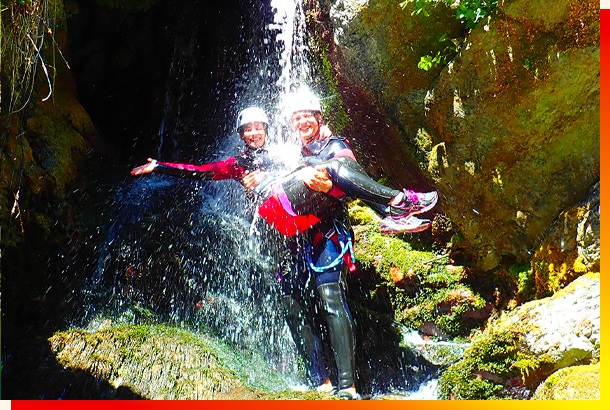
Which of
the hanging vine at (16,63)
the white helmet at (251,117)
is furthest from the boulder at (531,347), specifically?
the hanging vine at (16,63)

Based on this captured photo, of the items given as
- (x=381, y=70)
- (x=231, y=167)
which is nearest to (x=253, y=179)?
(x=231, y=167)

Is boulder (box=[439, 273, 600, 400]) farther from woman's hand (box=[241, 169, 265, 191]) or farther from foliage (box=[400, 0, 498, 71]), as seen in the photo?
woman's hand (box=[241, 169, 265, 191])

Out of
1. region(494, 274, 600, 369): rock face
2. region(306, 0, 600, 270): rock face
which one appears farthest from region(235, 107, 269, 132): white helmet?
region(494, 274, 600, 369): rock face

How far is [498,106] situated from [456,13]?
88 cm

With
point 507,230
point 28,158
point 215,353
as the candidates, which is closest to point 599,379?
point 507,230

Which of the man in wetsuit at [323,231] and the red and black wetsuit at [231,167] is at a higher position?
the red and black wetsuit at [231,167]

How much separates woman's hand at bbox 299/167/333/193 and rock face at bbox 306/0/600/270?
130cm

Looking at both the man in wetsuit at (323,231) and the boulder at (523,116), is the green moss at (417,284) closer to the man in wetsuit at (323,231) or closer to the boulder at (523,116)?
the boulder at (523,116)

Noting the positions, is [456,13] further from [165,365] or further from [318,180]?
[165,365]

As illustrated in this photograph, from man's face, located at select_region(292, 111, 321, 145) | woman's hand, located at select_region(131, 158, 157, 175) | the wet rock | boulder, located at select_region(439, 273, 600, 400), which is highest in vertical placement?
man's face, located at select_region(292, 111, 321, 145)

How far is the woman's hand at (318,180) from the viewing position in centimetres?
377

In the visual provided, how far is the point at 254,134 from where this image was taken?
4473 mm

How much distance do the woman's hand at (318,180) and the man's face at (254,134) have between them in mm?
865

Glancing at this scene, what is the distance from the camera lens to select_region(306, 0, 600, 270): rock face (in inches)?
146
